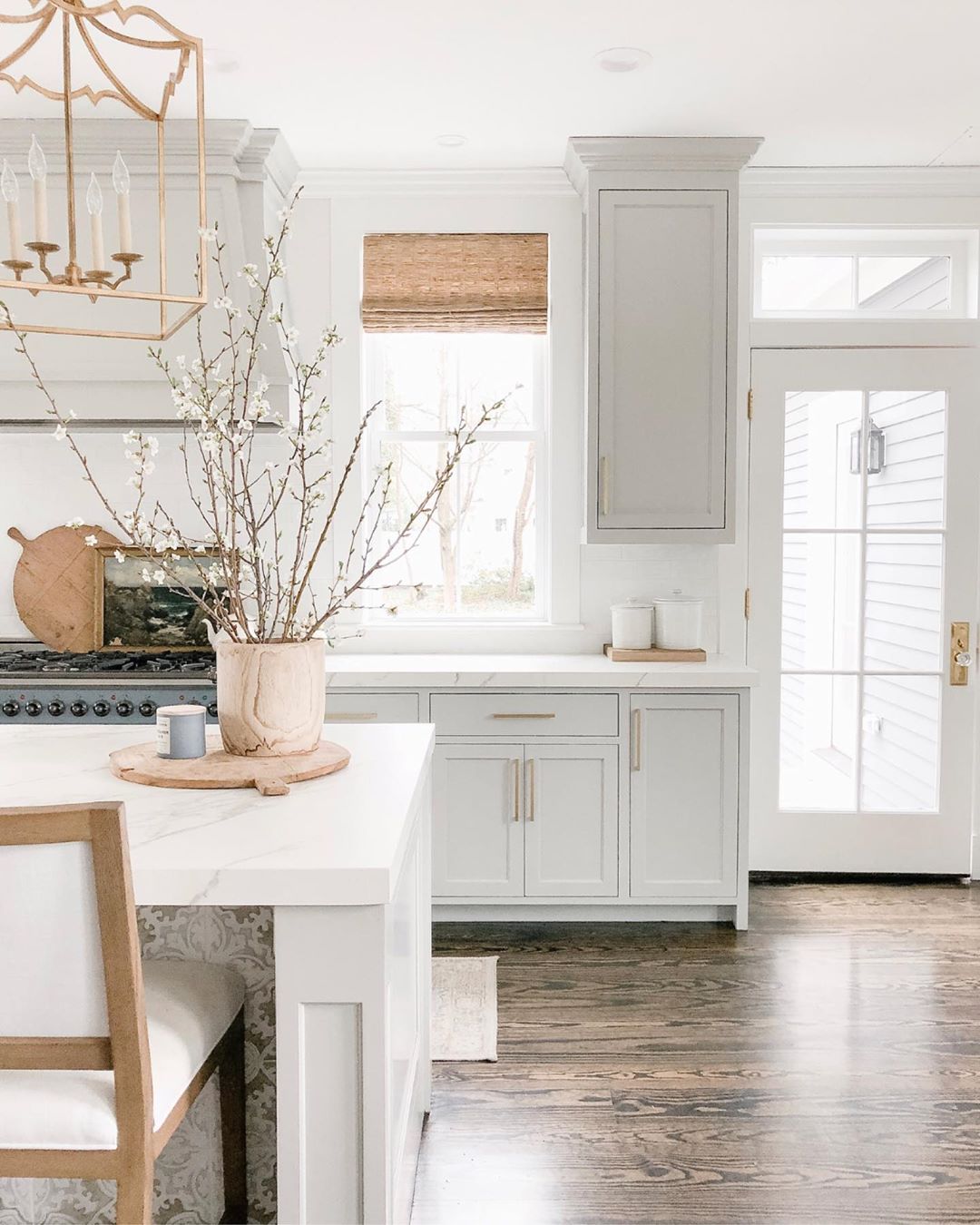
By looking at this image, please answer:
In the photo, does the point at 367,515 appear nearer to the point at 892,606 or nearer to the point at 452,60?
the point at 452,60

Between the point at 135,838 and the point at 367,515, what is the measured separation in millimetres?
2750

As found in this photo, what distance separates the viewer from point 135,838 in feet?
4.82

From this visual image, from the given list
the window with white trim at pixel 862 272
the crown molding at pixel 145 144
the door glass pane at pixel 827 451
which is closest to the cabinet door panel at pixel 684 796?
the door glass pane at pixel 827 451

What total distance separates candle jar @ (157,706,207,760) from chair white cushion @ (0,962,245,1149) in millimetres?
382

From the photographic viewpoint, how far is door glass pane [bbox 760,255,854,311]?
4.09 metres

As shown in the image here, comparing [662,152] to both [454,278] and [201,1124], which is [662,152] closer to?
[454,278]

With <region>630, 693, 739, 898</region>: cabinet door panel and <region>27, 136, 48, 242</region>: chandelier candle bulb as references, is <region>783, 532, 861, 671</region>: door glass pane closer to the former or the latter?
<region>630, 693, 739, 898</region>: cabinet door panel

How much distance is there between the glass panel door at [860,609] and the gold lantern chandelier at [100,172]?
234 centimetres

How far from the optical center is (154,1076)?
1422mm

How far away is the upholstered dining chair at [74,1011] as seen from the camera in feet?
3.92

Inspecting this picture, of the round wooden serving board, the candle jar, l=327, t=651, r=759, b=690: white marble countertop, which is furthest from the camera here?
l=327, t=651, r=759, b=690: white marble countertop

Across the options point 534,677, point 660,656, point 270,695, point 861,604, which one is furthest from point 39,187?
point 861,604

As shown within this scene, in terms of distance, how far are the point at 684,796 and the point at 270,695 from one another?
2.07m

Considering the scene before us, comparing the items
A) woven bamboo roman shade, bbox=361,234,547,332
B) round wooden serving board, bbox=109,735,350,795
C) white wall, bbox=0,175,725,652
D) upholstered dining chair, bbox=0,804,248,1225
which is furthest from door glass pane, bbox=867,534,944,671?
upholstered dining chair, bbox=0,804,248,1225
